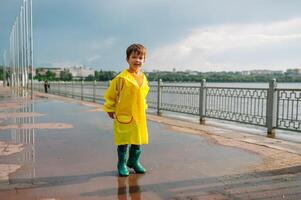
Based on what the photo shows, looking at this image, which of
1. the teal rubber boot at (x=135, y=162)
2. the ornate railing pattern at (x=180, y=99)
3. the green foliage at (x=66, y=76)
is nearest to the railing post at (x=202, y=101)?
the ornate railing pattern at (x=180, y=99)

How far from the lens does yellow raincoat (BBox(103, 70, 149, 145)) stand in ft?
13.9

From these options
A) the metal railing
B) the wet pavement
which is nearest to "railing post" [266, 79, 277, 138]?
the metal railing

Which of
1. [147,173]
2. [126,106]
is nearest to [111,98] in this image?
[126,106]

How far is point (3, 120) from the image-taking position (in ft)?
33.6

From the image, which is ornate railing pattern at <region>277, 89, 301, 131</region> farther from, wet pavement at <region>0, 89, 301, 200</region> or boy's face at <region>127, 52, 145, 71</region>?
boy's face at <region>127, 52, 145, 71</region>

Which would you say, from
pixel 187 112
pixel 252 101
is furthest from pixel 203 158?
pixel 187 112

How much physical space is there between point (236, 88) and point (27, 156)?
18.6ft

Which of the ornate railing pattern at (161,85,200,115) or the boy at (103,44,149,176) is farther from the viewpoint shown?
the ornate railing pattern at (161,85,200,115)

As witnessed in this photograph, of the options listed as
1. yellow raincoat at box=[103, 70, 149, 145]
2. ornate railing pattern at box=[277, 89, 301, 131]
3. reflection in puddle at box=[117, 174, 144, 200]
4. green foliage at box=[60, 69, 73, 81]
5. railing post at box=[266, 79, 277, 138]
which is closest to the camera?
reflection in puddle at box=[117, 174, 144, 200]

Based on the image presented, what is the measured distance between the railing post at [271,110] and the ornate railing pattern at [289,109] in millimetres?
86

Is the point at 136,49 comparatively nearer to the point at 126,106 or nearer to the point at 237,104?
the point at 126,106

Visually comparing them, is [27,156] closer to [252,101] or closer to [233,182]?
[233,182]

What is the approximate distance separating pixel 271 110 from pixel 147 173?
4.44m

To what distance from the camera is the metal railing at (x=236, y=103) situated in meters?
7.61
